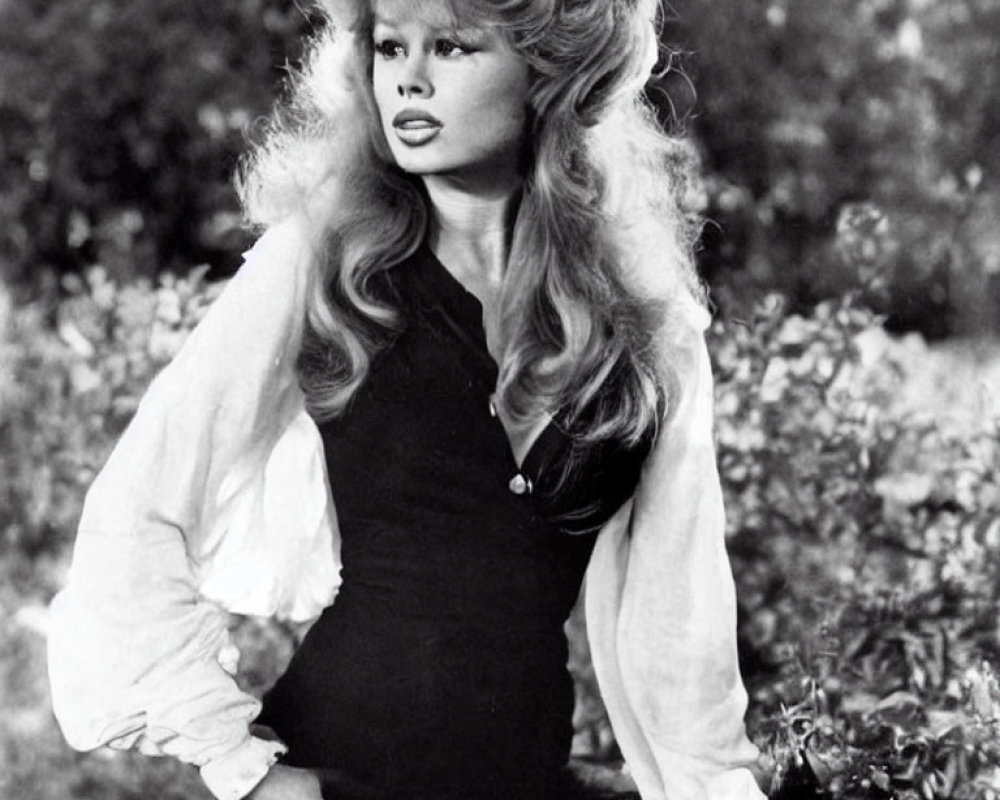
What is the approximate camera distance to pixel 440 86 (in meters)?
1.52

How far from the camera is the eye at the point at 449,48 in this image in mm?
1511

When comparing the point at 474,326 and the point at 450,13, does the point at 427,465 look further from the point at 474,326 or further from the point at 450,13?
the point at 450,13

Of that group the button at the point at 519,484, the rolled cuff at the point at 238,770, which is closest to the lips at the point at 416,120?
the button at the point at 519,484

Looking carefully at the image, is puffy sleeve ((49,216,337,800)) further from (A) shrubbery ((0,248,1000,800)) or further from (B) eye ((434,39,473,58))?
(A) shrubbery ((0,248,1000,800))

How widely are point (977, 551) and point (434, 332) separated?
0.88 metres

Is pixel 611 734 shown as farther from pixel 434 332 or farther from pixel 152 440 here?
pixel 152 440

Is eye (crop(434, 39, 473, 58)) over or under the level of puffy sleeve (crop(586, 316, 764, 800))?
over

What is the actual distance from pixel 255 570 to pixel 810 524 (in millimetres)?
817

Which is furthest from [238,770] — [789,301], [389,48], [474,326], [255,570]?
[789,301]

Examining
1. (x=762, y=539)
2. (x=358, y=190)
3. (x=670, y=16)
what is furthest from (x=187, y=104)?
(x=762, y=539)

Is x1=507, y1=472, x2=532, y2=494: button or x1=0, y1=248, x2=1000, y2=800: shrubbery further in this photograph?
x1=0, y1=248, x2=1000, y2=800: shrubbery

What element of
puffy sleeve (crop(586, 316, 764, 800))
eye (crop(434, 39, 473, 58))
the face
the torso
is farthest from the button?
eye (crop(434, 39, 473, 58))

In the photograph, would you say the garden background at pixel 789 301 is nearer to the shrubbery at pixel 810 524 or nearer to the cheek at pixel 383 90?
the shrubbery at pixel 810 524

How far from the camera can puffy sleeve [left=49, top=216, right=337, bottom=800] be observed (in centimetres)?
143
